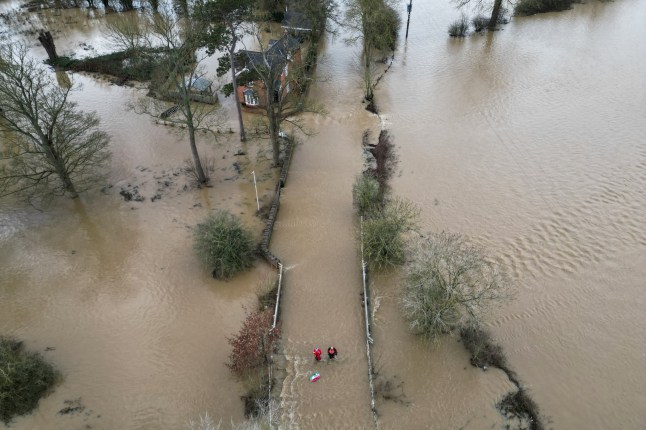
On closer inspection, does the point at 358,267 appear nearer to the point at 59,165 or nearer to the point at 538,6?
the point at 59,165

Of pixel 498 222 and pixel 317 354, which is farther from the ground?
pixel 498 222

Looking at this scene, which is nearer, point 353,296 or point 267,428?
point 267,428

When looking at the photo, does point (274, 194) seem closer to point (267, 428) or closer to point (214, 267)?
point (214, 267)

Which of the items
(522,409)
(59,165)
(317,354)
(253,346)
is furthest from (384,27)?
(522,409)

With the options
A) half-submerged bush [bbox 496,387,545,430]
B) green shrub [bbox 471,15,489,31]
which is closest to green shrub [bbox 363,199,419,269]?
half-submerged bush [bbox 496,387,545,430]

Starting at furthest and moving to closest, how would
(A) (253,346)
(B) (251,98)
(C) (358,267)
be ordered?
(B) (251,98), (C) (358,267), (A) (253,346)

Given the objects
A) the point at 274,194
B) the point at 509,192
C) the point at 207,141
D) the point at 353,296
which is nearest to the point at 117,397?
the point at 353,296

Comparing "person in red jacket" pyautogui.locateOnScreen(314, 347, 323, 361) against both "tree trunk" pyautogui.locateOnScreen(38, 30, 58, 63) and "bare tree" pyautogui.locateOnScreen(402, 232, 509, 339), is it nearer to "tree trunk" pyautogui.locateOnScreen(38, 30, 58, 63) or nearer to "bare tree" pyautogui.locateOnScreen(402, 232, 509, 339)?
"bare tree" pyautogui.locateOnScreen(402, 232, 509, 339)
